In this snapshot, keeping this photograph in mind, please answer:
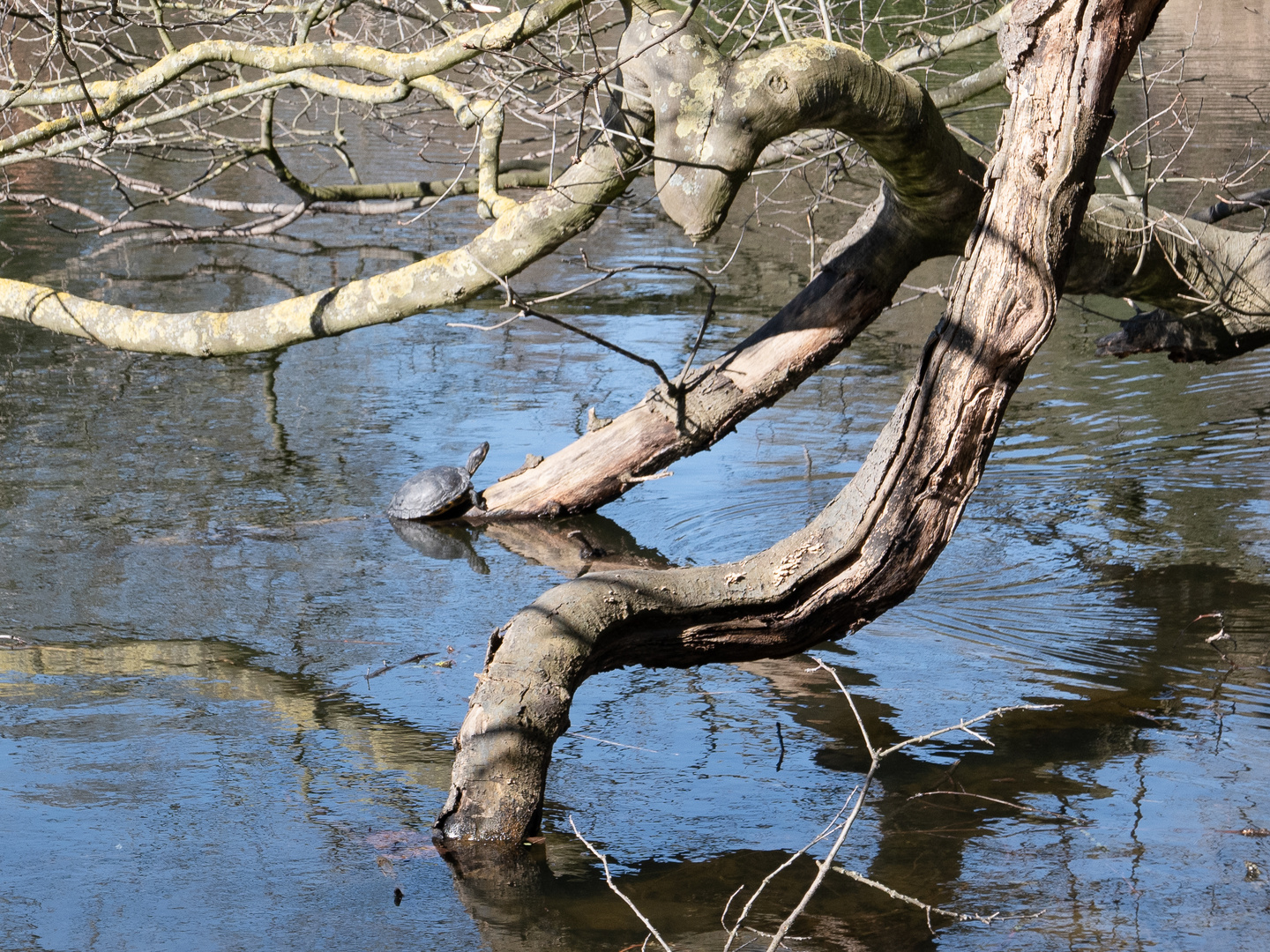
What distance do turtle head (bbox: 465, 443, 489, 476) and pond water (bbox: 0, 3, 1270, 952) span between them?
0.28 m

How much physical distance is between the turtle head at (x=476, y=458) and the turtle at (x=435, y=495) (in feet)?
0.78

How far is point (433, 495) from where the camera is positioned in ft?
23.0

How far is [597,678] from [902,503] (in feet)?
5.52

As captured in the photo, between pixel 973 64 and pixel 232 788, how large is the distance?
1874cm

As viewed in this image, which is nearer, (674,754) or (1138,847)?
(1138,847)

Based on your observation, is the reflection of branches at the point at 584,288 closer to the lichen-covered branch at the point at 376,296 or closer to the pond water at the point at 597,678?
the lichen-covered branch at the point at 376,296

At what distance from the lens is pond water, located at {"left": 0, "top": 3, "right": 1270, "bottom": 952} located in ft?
12.3

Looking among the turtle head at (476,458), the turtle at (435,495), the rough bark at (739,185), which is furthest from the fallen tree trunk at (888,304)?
the turtle head at (476,458)

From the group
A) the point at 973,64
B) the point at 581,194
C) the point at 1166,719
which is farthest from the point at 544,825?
the point at 973,64

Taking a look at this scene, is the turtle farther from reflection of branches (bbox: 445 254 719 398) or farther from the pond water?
reflection of branches (bbox: 445 254 719 398)

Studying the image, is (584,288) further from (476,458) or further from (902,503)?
(902,503)

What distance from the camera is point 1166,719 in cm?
487

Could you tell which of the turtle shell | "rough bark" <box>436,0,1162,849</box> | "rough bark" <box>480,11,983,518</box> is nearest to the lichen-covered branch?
"rough bark" <box>480,11,983,518</box>

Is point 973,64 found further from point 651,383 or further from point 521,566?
point 521,566
